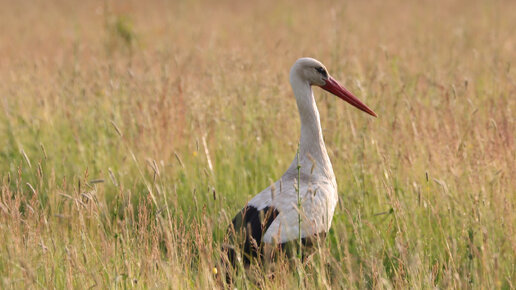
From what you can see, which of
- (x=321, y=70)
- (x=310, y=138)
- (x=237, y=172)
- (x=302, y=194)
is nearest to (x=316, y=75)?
(x=321, y=70)

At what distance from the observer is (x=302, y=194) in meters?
3.03

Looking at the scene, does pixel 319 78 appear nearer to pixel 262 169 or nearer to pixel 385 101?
pixel 262 169

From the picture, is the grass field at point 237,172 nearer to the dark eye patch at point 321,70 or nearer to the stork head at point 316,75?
the stork head at point 316,75

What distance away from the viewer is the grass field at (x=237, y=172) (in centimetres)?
255

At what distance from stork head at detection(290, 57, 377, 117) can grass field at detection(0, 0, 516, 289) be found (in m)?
0.19

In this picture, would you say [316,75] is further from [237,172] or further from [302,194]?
[237,172]

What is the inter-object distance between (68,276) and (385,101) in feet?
11.3

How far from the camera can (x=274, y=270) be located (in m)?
2.73

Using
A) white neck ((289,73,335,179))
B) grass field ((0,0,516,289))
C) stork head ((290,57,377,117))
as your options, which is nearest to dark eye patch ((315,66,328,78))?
stork head ((290,57,377,117))

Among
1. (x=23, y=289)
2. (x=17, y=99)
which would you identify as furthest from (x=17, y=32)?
(x=23, y=289)

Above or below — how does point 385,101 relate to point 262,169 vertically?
above

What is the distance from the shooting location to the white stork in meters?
2.79

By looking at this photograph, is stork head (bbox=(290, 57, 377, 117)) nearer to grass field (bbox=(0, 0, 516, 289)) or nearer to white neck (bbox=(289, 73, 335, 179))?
white neck (bbox=(289, 73, 335, 179))

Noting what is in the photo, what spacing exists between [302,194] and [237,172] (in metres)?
1.21
